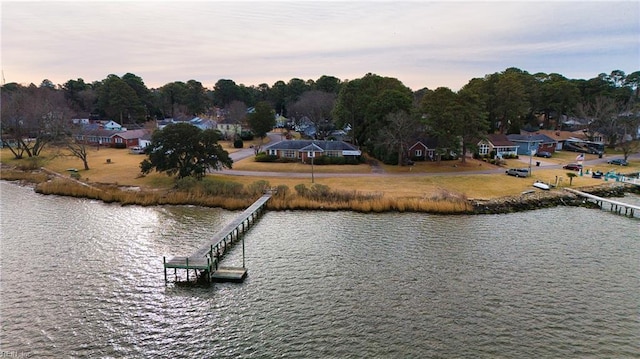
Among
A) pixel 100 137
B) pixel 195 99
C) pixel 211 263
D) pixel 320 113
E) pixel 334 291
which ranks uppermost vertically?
pixel 195 99

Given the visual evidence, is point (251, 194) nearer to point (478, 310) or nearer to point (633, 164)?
point (478, 310)

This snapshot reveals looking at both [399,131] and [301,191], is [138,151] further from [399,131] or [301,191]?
[399,131]

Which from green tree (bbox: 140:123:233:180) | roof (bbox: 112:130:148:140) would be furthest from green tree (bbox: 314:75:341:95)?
green tree (bbox: 140:123:233:180)

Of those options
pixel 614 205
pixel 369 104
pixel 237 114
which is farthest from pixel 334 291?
pixel 237 114

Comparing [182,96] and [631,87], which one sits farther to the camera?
[182,96]

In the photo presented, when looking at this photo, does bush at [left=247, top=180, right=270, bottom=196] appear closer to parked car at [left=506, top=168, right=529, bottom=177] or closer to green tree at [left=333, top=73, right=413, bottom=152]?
green tree at [left=333, top=73, right=413, bottom=152]

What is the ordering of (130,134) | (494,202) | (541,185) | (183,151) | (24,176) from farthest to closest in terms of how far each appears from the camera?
(130,134), (24,176), (541,185), (183,151), (494,202)

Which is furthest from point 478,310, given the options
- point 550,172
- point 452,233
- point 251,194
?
point 550,172
